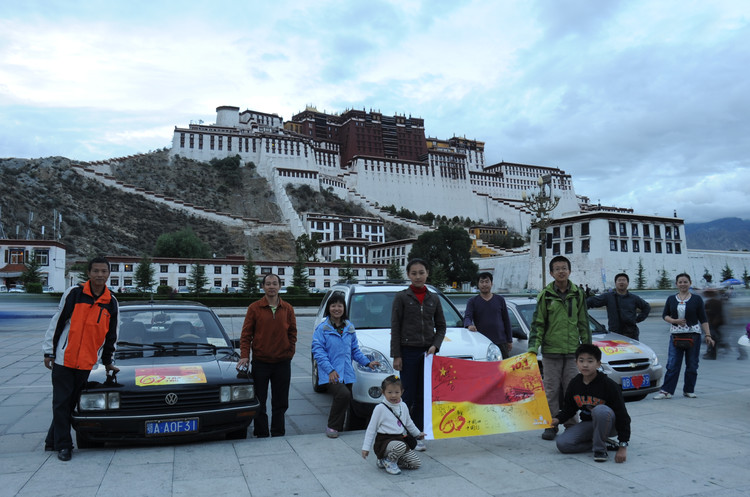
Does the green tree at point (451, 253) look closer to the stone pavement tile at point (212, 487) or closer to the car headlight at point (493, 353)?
the car headlight at point (493, 353)

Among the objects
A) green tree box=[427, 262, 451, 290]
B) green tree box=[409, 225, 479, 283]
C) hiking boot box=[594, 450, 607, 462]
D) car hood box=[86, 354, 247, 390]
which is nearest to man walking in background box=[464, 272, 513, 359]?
hiking boot box=[594, 450, 607, 462]

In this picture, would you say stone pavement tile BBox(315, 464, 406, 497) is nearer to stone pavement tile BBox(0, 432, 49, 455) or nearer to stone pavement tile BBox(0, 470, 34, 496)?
stone pavement tile BBox(0, 470, 34, 496)

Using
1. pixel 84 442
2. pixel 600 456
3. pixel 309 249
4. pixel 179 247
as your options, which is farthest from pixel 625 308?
pixel 309 249

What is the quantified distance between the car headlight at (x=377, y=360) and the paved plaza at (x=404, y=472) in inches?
32.7

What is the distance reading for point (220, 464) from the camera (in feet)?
14.5

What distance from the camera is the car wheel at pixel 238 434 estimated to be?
17.6ft

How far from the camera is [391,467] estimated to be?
4.29 m

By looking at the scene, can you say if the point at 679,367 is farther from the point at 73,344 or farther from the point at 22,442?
the point at 22,442

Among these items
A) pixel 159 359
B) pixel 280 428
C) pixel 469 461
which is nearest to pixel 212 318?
pixel 159 359

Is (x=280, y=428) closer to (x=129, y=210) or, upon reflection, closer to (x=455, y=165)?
(x=129, y=210)

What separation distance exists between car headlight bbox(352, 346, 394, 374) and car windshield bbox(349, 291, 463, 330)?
0.82m

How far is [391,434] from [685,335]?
496 centimetres

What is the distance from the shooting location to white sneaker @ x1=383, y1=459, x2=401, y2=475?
427 centimetres

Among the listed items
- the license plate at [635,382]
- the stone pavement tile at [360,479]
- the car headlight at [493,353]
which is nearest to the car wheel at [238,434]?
the stone pavement tile at [360,479]
